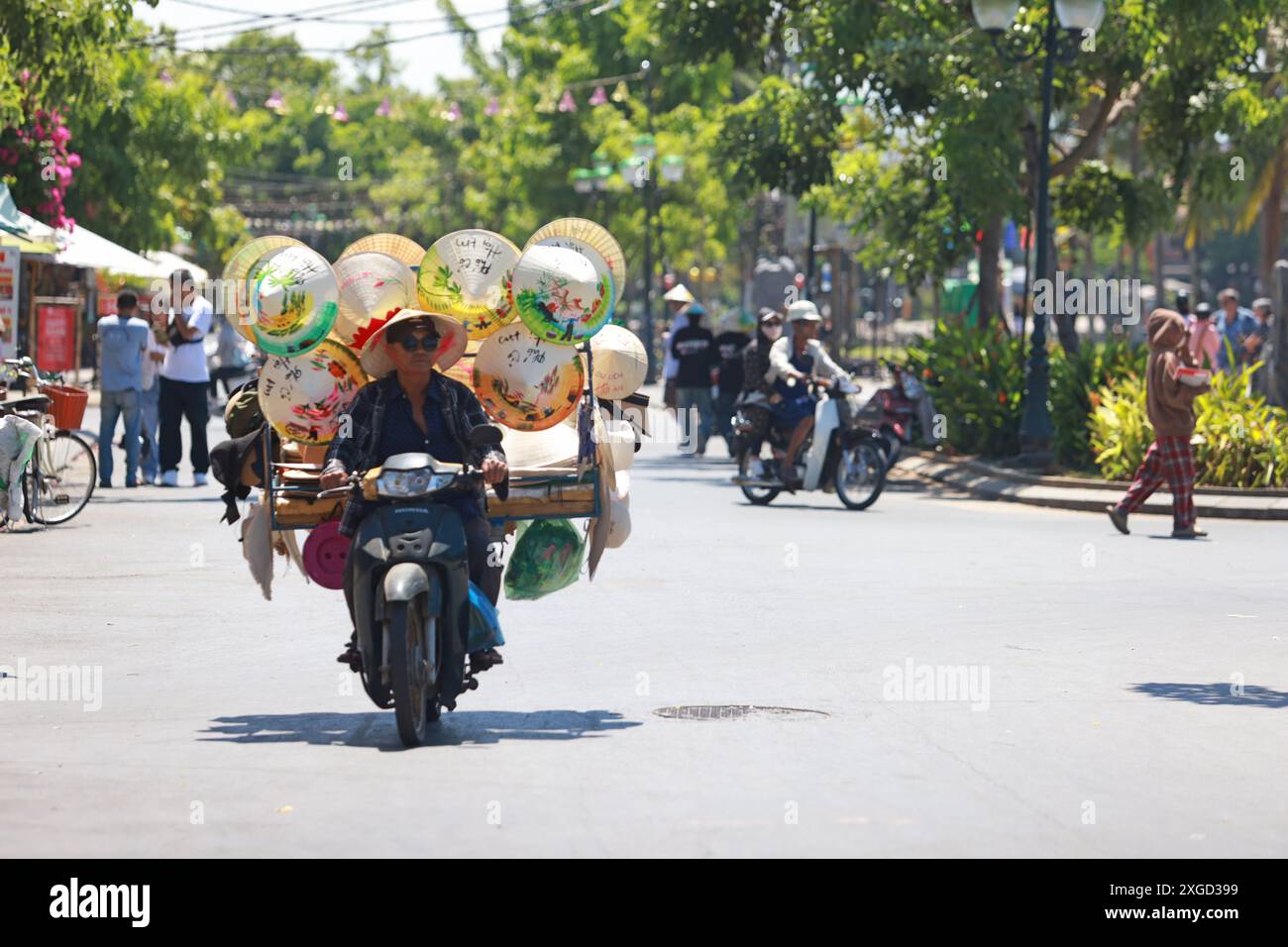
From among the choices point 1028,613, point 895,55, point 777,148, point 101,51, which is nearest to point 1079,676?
point 1028,613

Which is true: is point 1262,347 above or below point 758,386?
above

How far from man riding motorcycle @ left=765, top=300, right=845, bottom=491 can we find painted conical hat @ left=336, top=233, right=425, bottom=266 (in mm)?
10193

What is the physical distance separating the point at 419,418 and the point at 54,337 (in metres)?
17.9

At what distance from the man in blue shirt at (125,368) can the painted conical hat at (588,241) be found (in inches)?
454

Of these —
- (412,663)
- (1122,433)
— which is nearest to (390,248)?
(412,663)

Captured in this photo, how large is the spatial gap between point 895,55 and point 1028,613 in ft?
47.1

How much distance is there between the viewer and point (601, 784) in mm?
7953

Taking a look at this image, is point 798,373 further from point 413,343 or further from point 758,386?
point 413,343

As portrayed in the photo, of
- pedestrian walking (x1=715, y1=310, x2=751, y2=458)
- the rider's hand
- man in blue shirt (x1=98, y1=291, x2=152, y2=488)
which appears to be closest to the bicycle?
man in blue shirt (x1=98, y1=291, x2=152, y2=488)

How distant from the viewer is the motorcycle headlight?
8.78 metres

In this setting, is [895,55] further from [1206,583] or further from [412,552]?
[412,552]

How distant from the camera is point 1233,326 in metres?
32.0

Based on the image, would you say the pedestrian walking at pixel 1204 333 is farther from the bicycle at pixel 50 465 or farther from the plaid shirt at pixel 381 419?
the plaid shirt at pixel 381 419

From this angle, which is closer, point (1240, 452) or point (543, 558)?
point (543, 558)
